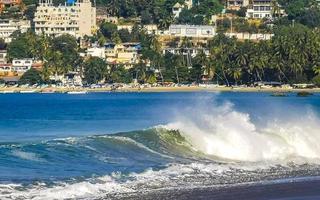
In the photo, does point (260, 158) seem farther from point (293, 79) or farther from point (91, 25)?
point (91, 25)

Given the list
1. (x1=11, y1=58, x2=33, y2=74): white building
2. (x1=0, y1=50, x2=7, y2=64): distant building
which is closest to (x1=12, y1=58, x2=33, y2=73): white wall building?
(x1=11, y1=58, x2=33, y2=74): white building

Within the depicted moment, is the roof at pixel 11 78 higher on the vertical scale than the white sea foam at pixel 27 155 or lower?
lower

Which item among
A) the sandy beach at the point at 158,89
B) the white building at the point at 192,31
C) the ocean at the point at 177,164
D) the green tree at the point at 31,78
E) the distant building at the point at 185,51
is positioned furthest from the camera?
the white building at the point at 192,31

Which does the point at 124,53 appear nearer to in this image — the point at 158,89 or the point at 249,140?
the point at 158,89

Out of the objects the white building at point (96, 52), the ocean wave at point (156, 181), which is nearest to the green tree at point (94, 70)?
the white building at point (96, 52)

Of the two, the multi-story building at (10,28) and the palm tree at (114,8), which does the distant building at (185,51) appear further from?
the multi-story building at (10,28)

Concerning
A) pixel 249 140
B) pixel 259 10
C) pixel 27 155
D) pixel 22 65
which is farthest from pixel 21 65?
pixel 27 155

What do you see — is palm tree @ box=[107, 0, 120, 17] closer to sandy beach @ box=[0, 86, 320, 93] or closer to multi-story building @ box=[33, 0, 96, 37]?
multi-story building @ box=[33, 0, 96, 37]

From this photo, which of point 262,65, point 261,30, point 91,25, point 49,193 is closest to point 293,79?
Result: point 262,65
